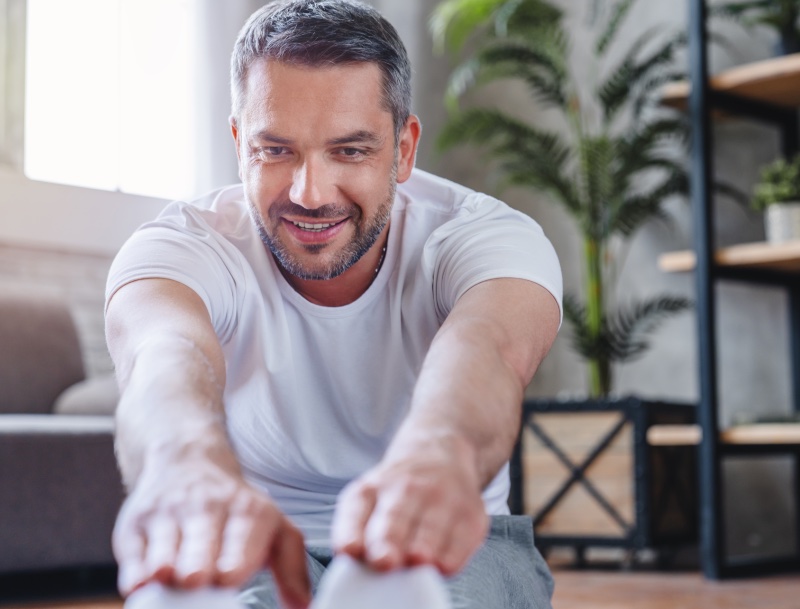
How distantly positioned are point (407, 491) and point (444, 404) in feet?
0.45

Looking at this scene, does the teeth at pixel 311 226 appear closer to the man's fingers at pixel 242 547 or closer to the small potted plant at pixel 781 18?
the man's fingers at pixel 242 547

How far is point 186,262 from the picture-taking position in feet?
3.64

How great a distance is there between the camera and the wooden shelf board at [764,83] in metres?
3.07

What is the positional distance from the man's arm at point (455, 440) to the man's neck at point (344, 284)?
199 mm

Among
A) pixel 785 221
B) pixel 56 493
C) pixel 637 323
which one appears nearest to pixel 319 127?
pixel 56 493

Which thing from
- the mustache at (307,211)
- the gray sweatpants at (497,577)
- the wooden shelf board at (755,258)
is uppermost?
the wooden shelf board at (755,258)

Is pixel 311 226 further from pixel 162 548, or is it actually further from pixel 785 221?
pixel 785 221

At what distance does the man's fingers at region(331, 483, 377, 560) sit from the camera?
0.68 m

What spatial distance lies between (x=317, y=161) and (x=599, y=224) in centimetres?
272

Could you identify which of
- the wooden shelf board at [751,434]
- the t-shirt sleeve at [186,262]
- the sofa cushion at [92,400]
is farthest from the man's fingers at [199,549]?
the wooden shelf board at [751,434]

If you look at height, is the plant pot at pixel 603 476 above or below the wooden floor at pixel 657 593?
above

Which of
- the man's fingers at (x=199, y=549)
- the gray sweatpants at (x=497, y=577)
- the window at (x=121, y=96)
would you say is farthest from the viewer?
the window at (x=121, y=96)

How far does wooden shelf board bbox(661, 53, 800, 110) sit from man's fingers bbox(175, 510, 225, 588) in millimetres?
2730

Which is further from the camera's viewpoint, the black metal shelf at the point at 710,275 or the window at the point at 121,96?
the window at the point at 121,96
